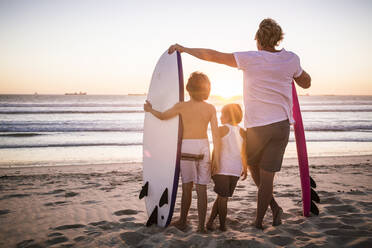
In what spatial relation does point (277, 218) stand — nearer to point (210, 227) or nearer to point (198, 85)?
point (210, 227)

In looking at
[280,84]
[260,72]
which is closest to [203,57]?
[260,72]

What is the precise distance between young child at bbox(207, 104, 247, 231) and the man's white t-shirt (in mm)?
218

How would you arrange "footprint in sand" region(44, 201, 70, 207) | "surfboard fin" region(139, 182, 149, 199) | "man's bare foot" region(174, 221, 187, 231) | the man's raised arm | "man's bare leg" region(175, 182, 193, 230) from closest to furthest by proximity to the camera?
the man's raised arm, "man's bare leg" region(175, 182, 193, 230), "man's bare foot" region(174, 221, 187, 231), "surfboard fin" region(139, 182, 149, 199), "footprint in sand" region(44, 201, 70, 207)

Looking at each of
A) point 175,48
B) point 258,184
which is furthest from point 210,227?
point 175,48

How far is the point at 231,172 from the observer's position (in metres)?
2.80

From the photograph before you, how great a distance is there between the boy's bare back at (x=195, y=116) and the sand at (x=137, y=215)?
3.17 ft

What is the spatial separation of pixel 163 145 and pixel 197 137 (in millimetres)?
522

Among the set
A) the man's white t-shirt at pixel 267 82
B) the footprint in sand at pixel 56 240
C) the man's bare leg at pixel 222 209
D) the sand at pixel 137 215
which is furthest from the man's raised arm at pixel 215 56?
the footprint in sand at pixel 56 240

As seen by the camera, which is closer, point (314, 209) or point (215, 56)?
point (215, 56)

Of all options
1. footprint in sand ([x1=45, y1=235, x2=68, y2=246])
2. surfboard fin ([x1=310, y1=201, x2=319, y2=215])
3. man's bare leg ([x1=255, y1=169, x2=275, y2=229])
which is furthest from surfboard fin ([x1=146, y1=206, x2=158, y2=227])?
surfboard fin ([x1=310, y1=201, x2=319, y2=215])

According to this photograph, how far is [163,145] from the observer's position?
3.19m

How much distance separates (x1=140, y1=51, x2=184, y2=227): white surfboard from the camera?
2.88m

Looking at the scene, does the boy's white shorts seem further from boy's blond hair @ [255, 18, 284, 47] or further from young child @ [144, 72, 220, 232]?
boy's blond hair @ [255, 18, 284, 47]

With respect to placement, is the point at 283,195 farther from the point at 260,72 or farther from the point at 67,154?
the point at 67,154
